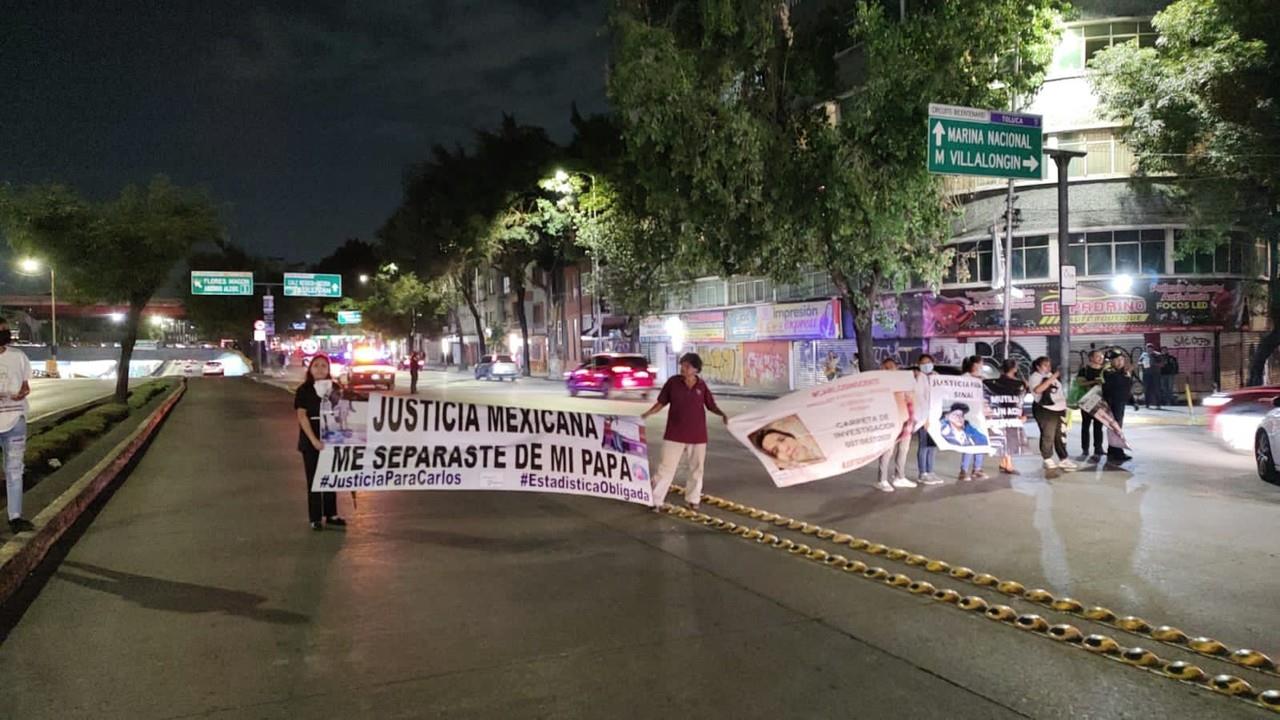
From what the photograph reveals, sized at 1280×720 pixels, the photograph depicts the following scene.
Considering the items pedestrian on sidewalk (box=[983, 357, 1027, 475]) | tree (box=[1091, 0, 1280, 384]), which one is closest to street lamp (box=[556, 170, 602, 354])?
tree (box=[1091, 0, 1280, 384])

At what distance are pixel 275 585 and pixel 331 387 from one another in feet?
9.19

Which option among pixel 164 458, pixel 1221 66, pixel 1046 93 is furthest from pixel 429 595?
pixel 1046 93

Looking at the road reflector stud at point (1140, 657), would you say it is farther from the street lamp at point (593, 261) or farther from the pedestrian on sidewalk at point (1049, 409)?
the street lamp at point (593, 261)

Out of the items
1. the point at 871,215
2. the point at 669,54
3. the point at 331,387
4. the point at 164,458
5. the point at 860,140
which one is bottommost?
the point at 164,458

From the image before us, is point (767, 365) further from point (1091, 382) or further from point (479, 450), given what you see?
point (479, 450)

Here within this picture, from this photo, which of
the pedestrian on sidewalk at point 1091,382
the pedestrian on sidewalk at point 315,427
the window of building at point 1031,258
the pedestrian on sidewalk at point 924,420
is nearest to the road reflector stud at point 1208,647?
the pedestrian on sidewalk at point 924,420

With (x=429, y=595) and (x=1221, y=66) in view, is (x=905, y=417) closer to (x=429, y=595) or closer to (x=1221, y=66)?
(x=429, y=595)

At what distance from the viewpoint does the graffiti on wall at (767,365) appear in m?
38.9

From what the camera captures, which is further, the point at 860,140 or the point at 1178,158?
the point at 1178,158

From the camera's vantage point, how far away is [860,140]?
16.9 meters

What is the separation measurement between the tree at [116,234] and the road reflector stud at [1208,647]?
27.6 m

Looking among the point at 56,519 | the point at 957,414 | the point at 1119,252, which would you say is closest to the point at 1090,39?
the point at 1119,252

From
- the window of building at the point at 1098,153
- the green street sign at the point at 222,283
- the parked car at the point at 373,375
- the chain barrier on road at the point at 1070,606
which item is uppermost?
the window of building at the point at 1098,153

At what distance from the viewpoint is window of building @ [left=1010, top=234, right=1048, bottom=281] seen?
94.4ft
